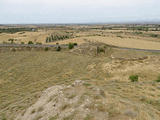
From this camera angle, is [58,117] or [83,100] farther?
[83,100]

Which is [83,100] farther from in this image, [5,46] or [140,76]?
[5,46]

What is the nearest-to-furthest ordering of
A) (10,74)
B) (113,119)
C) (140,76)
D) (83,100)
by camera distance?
(113,119), (83,100), (140,76), (10,74)

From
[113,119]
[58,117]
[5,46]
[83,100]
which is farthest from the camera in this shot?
[5,46]

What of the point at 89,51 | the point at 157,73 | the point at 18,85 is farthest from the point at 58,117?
the point at 89,51

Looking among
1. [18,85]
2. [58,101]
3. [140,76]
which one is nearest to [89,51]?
[140,76]

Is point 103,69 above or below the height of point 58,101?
below

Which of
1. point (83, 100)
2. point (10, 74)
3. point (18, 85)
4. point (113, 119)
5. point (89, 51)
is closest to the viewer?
point (113, 119)

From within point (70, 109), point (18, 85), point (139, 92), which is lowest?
point (18, 85)

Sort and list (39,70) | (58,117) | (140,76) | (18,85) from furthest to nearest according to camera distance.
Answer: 1. (39,70)
2. (140,76)
3. (18,85)
4. (58,117)

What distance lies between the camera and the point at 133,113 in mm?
7004

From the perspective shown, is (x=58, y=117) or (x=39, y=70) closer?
(x=58, y=117)

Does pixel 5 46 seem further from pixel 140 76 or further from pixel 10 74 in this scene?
pixel 140 76

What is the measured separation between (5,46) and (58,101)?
52376mm

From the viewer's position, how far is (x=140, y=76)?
71.4 feet
